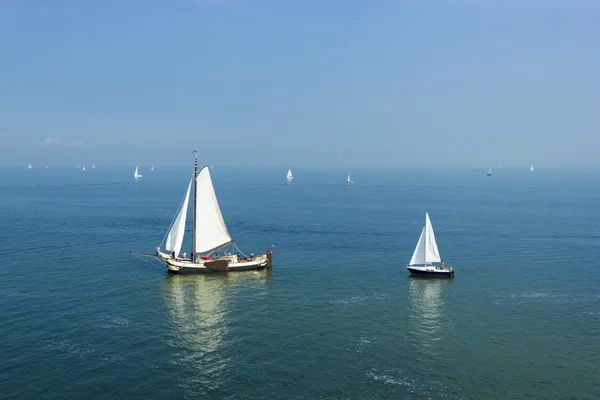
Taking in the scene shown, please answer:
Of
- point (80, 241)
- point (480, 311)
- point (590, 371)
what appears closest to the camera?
point (590, 371)

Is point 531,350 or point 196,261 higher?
point 196,261

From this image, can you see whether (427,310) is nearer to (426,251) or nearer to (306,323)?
(306,323)

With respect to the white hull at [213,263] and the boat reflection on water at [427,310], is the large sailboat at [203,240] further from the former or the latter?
the boat reflection on water at [427,310]

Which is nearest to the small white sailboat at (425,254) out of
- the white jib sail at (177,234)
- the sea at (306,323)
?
the sea at (306,323)

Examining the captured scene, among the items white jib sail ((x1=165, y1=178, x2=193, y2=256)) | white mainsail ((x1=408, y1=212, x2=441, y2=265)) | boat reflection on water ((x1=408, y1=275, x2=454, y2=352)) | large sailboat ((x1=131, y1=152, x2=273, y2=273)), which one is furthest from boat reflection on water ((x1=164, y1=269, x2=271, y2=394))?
white mainsail ((x1=408, y1=212, x2=441, y2=265))

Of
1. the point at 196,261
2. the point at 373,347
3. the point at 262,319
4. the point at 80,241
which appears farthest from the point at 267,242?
the point at 373,347

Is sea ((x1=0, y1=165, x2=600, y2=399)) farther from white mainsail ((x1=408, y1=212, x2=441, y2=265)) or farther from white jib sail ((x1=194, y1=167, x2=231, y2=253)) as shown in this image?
white jib sail ((x1=194, y1=167, x2=231, y2=253))

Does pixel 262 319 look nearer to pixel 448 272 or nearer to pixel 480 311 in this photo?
pixel 480 311
